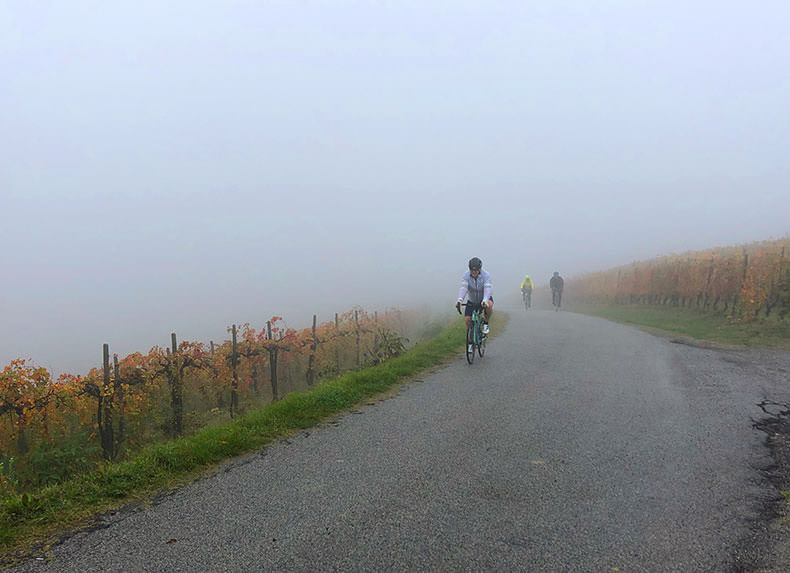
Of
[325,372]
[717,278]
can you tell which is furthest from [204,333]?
[717,278]

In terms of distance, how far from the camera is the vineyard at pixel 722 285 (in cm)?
1665

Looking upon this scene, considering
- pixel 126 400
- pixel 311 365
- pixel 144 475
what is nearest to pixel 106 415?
pixel 126 400

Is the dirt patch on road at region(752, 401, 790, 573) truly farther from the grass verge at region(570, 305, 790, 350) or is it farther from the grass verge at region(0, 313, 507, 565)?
the grass verge at region(570, 305, 790, 350)

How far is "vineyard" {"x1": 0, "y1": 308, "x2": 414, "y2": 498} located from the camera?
30.7 ft

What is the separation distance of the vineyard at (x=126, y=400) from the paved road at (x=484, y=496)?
384cm

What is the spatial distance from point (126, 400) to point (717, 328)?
19550 millimetres

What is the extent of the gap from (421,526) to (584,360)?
8.60 meters

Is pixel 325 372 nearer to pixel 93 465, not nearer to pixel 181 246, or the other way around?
pixel 93 465

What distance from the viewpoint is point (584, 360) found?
11.1 m

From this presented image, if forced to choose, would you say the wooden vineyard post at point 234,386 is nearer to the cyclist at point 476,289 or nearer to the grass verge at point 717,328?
the cyclist at point 476,289

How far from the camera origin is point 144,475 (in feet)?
16.4

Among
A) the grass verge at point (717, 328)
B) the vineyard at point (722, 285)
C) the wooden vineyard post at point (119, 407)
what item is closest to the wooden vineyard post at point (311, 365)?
the wooden vineyard post at point (119, 407)

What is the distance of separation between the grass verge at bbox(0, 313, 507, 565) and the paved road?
31 centimetres

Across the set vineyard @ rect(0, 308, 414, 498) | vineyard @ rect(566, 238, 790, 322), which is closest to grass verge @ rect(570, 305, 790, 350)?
vineyard @ rect(566, 238, 790, 322)
